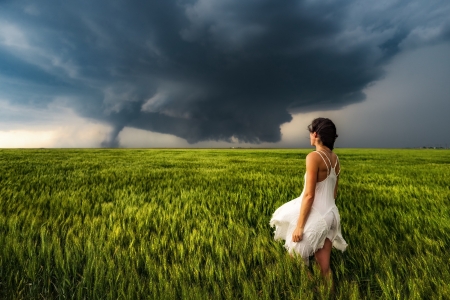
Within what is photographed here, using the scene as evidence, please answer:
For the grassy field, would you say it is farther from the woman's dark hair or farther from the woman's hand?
the woman's dark hair

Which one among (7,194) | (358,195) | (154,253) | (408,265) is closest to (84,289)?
(154,253)

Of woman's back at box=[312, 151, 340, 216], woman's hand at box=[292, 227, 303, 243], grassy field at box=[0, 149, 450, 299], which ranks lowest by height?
grassy field at box=[0, 149, 450, 299]

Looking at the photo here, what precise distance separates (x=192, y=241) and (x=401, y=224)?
3.09 meters

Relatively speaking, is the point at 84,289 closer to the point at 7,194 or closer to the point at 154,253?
the point at 154,253

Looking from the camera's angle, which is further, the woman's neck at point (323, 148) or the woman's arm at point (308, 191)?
the woman's neck at point (323, 148)

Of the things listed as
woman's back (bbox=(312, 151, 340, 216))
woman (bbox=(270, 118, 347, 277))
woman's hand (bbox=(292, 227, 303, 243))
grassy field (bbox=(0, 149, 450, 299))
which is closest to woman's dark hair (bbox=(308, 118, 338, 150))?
woman (bbox=(270, 118, 347, 277))

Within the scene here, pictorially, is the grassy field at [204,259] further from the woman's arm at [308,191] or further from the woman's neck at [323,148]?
the woman's neck at [323,148]

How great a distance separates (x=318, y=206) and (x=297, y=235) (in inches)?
11.7

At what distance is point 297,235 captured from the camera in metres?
2.18

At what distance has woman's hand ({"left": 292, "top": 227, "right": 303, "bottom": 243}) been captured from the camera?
216 centimetres

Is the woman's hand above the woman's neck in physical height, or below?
below

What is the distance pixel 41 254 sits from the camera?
105 inches

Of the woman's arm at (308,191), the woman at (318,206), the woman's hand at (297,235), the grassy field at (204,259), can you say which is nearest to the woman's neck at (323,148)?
the woman at (318,206)

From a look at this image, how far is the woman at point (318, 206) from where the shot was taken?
213 cm
